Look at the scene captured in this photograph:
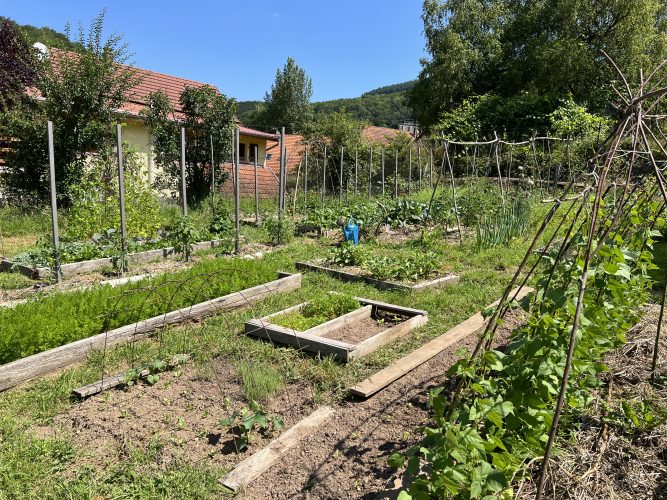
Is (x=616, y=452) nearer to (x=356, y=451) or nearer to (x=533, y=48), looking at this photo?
(x=356, y=451)

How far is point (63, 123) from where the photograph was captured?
10562 mm

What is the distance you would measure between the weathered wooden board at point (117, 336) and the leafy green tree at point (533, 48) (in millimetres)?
16799

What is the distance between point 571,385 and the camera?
7.68 ft

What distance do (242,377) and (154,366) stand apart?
71 centimetres

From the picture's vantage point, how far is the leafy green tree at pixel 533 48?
730 inches

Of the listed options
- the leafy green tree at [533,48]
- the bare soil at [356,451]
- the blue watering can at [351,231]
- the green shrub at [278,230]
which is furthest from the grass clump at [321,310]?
the leafy green tree at [533,48]

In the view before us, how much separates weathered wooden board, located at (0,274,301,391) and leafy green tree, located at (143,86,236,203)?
24.6 feet

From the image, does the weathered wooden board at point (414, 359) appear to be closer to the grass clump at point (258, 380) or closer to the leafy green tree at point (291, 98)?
the grass clump at point (258, 380)

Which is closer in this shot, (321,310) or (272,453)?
(272,453)

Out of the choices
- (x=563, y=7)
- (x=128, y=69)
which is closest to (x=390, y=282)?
(x=128, y=69)

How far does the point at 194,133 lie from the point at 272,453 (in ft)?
38.7

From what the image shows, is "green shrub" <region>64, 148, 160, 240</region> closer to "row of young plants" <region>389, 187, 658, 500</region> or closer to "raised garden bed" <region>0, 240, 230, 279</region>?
"raised garden bed" <region>0, 240, 230, 279</region>

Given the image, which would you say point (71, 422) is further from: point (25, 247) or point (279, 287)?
point (25, 247)

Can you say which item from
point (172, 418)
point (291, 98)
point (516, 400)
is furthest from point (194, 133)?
point (291, 98)
